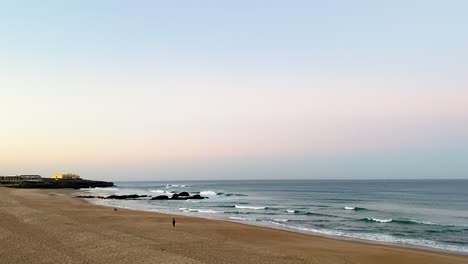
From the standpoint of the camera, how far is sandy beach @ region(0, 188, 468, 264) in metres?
15.8

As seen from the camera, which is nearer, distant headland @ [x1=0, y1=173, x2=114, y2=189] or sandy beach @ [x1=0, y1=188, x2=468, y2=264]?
sandy beach @ [x1=0, y1=188, x2=468, y2=264]

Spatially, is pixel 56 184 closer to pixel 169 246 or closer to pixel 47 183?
pixel 47 183

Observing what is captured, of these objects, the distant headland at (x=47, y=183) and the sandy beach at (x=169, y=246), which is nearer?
the sandy beach at (x=169, y=246)

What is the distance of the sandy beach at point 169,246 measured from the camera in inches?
621

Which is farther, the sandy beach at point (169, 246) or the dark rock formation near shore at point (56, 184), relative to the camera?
the dark rock formation near shore at point (56, 184)

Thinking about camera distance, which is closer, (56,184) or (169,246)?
(169,246)

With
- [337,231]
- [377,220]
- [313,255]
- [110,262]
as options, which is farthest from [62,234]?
[377,220]

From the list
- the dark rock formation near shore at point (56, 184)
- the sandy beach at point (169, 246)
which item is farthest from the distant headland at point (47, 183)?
the sandy beach at point (169, 246)

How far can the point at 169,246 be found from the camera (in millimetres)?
18703

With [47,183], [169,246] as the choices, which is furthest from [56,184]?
[169,246]

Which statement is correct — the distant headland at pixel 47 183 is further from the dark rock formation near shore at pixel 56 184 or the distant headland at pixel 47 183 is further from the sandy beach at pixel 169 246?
the sandy beach at pixel 169 246

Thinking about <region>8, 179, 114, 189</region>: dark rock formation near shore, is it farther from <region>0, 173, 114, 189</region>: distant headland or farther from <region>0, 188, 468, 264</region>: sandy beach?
<region>0, 188, 468, 264</region>: sandy beach

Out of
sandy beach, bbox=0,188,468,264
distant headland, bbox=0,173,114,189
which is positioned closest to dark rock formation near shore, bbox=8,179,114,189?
distant headland, bbox=0,173,114,189

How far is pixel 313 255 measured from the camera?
18.3m
